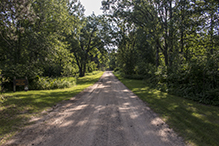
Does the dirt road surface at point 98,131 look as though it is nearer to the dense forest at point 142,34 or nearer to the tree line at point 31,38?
the dense forest at point 142,34

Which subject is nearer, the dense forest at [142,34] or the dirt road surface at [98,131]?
the dirt road surface at [98,131]

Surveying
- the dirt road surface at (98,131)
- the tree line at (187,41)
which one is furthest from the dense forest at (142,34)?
the dirt road surface at (98,131)

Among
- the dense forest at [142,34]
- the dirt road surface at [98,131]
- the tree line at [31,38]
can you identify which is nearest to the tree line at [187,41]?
the dense forest at [142,34]

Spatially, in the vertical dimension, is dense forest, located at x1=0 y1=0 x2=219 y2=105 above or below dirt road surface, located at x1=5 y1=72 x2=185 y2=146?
above

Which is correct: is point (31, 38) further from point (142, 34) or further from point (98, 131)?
point (142, 34)

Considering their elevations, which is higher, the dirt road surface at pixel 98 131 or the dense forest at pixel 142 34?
the dense forest at pixel 142 34

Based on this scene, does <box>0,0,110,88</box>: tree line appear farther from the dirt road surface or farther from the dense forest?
the dirt road surface

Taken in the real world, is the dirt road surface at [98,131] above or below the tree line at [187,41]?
below

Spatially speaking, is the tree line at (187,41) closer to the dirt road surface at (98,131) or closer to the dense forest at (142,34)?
the dense forest at (142,34)

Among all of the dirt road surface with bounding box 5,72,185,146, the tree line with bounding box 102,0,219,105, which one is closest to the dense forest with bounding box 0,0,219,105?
the tree line with bounding box 102,0,219,105

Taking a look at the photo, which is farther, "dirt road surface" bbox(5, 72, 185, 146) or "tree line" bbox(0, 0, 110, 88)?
"tree line" bbox(0, 0, 110, 88)

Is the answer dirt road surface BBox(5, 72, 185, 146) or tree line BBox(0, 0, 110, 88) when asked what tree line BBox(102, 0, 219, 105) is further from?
tree line BBox(0, 0, 110, 88)

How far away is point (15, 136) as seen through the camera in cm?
371

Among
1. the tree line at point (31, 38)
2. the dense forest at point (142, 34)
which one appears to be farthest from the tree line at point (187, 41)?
the tree line at point (31, 38)
